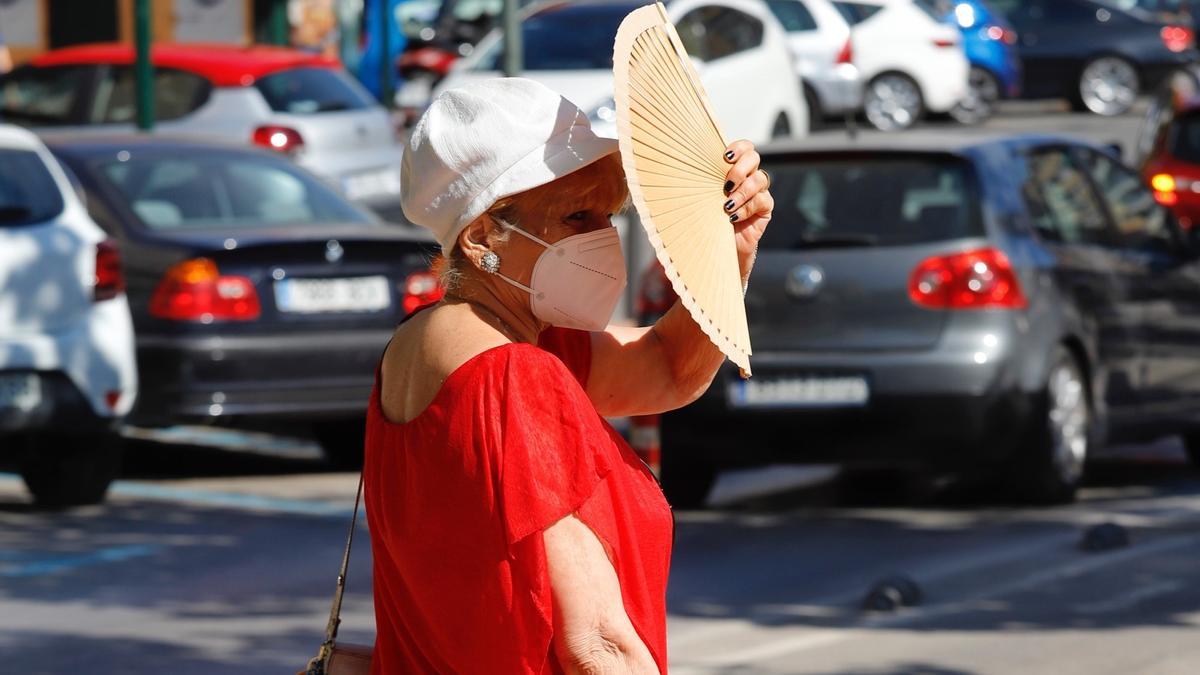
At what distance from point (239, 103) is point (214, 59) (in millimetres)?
711

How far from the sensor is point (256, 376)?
10305 millimetres

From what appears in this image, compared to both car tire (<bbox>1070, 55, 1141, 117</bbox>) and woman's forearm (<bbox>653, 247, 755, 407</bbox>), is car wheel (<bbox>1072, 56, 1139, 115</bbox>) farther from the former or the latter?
woman's forearm (<bbox>653, 247, 755, 407</bbox>)

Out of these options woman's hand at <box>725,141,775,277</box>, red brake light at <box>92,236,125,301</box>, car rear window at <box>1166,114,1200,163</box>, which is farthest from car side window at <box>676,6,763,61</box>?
woman's hand at <box>725,141,775,277</box>

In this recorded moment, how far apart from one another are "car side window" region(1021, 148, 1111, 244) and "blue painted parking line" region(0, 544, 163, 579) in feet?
12.7

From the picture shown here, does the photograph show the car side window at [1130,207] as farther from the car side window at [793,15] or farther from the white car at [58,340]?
the car side window at [793,15]

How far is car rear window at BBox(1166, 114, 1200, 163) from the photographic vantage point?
14.1 metres

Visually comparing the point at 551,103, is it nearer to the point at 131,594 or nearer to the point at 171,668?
the point at 171,668

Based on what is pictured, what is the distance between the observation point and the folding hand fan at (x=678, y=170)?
8.81ft

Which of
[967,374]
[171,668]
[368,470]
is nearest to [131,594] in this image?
[171,668]

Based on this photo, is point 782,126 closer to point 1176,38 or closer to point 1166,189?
point 1166,189

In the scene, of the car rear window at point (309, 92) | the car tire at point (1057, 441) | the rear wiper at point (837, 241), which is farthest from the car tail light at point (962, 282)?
the car rear window at point (309, 92)

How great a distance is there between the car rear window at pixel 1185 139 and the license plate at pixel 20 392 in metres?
7.52

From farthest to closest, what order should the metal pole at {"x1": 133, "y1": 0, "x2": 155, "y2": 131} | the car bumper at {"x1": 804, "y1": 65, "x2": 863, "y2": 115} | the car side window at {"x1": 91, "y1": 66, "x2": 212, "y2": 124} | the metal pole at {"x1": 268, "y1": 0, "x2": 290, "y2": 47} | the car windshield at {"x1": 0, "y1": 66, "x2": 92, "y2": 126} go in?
the metal pole at {"x1": 268, "y1": 0, "x2": 290, "y2": 47}
the car bumper at {"x1": 804, "y1": 65, "x2": 863, "y2": 115}
the car windshield at {"x1": 0, "y1": 66, "x2": 92, "y2": 126}
the car side window at {"x1": 91, "y1": 66, "x2": 212, "y2": 124}
the metal pole at {"x1": 133, "y1": 0, "x2": 155, "y2": 131}

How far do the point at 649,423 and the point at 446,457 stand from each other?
19.3 ft
